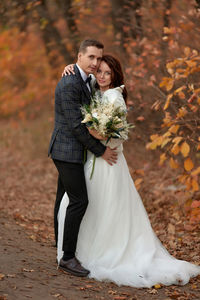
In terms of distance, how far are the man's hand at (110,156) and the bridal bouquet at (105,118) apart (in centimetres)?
16

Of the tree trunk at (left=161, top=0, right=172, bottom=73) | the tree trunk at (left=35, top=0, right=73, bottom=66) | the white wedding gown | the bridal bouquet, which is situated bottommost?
the white wedding gown

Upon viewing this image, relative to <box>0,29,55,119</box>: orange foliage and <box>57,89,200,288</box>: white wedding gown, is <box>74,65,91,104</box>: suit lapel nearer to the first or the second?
<box>57,89,200,288</box>: white wedding gown

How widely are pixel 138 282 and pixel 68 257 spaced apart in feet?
2.49

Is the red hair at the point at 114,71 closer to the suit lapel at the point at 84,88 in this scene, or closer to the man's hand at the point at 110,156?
the suit lapel at the point at 84,88

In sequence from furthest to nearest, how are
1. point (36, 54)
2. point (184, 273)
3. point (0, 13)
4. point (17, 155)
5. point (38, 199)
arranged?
point (36, 54), point (17, 155), point (0, 13), point (38, 199), point (184, 273)

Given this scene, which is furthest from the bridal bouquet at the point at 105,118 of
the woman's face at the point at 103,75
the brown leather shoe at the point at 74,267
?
the brown leather shoe at the point at 74,267

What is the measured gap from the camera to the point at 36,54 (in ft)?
57.6

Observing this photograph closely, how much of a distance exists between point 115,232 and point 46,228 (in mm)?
2418

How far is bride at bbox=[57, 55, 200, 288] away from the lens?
4.36 metres

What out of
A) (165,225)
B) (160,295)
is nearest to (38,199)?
(165,225)

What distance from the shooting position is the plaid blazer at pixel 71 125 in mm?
4258

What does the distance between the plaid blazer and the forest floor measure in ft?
3.94

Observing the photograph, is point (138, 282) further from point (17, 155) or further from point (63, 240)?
point (17, 155)

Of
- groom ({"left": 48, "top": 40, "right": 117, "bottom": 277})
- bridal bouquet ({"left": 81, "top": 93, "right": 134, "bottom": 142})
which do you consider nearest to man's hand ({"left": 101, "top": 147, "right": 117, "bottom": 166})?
groom ({"left": 48, "top": 40, "right": 117, "bottom": 277})
